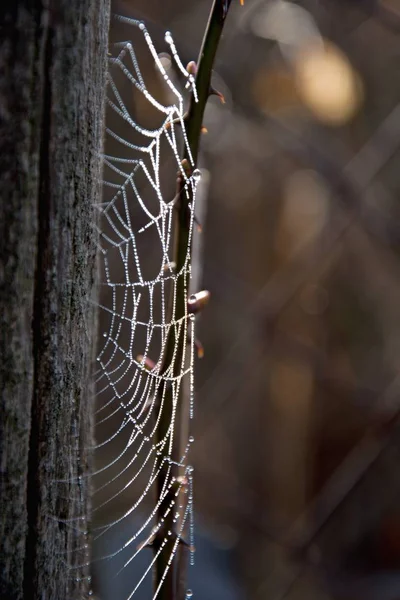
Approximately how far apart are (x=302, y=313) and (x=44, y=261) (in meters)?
1.22

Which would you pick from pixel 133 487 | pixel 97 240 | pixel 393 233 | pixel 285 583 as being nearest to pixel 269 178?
pixel 393 233

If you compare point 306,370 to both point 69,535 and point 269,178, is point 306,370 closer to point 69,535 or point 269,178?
point 269,178

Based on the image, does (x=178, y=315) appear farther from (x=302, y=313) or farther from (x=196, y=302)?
(x=302, y=313)

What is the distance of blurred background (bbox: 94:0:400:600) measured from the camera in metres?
1.44

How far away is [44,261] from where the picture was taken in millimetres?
299

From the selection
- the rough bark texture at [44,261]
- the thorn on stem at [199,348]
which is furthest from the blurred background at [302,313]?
the rough bark texture at [44,261]

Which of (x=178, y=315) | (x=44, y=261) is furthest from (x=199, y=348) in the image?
(x=44, y=261)

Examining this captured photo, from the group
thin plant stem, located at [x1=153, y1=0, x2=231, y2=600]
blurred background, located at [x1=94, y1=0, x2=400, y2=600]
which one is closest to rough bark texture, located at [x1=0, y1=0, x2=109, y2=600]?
thin plant stem, located at [x1=153, y1=0, x2=231, y2=600]

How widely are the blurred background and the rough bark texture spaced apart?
3.62 feet

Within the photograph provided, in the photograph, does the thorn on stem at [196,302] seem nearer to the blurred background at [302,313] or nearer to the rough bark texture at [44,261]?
the rough bark texture at [44,261]

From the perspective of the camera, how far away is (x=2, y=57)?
278mm

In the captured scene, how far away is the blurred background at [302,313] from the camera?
1438 millimetres

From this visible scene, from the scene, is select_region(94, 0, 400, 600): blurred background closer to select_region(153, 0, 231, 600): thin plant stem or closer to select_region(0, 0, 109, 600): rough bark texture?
select_region(153, 0, 231, 600): thin plant stem

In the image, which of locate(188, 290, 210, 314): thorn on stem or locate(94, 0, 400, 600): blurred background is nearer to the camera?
locate(188, 290, 210, 314): thorn on stem
